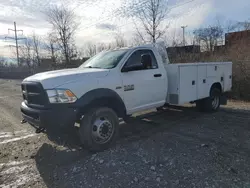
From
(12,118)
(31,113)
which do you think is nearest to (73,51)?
(12,118)

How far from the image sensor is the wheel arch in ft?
12.6

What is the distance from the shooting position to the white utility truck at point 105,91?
3.70m

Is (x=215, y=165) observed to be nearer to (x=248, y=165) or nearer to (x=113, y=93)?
(x=248, y=165)

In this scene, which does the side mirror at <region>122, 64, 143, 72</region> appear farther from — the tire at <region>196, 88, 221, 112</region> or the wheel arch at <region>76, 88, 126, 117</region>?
the tire at <region>196, 88, 221, 112</region>

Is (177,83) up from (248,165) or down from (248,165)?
up

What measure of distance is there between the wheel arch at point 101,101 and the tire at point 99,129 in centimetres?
14

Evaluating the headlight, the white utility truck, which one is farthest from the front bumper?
the headlight

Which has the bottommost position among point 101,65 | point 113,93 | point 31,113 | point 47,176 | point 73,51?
point 47,176

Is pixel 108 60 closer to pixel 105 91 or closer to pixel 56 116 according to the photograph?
pixel 105 91

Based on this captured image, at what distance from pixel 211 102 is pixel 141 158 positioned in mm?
4374

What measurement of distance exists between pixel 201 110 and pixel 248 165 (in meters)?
4.03

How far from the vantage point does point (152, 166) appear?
3.52 meters

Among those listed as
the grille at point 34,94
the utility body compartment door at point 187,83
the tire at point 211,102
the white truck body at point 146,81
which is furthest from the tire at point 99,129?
the tire at point 211,102

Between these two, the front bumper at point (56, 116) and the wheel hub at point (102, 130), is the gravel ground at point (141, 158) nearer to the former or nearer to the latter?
the wheel hub at point (102, 130)
